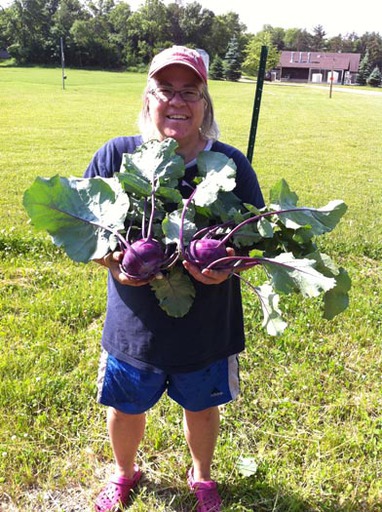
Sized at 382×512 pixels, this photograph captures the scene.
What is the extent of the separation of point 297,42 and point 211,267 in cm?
12359

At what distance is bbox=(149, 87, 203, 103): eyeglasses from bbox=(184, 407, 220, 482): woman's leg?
1.27 metres

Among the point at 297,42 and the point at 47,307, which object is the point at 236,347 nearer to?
the point at 47,307

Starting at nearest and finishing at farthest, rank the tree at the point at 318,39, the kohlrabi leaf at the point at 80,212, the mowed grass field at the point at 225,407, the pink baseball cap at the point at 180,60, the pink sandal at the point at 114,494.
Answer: the kohlrabi leaf at the point at 80,212, the pink baseball cap at the point at 180,60, the pink sandal at the point at 114,494, the mowed grass field at the point at 225,407, the tree at the point at 318,39

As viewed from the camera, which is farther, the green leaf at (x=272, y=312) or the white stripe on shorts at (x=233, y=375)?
the white stripe on shorts at (x=233, y=375)

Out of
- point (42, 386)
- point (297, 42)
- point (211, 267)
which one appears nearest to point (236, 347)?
point (211, 267)

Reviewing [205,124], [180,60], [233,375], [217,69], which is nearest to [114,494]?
[233,375]

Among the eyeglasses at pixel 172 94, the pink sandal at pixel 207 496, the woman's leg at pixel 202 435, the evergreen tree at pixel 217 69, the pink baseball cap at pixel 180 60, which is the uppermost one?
the evergreen tree at pixel 217 69

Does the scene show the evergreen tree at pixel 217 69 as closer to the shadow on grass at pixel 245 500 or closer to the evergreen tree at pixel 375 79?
the evergreen tree at pixel 375 79

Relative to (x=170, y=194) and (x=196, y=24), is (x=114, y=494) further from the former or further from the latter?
(x=196, y=24)

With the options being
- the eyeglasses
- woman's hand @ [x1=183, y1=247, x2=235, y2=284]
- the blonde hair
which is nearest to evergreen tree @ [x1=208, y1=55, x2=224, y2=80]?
the blonde hair

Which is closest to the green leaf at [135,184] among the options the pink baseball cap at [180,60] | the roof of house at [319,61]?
the pink baseball cap at [180,60]

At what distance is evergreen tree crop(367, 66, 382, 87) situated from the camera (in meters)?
64.8

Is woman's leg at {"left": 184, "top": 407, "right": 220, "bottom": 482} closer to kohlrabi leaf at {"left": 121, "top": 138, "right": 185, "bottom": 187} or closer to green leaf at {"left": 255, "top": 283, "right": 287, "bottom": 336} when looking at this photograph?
green leaf at {"left": 255, "top": 283, "right": 287, "bottom": 336}

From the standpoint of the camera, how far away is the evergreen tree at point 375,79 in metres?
64.8
